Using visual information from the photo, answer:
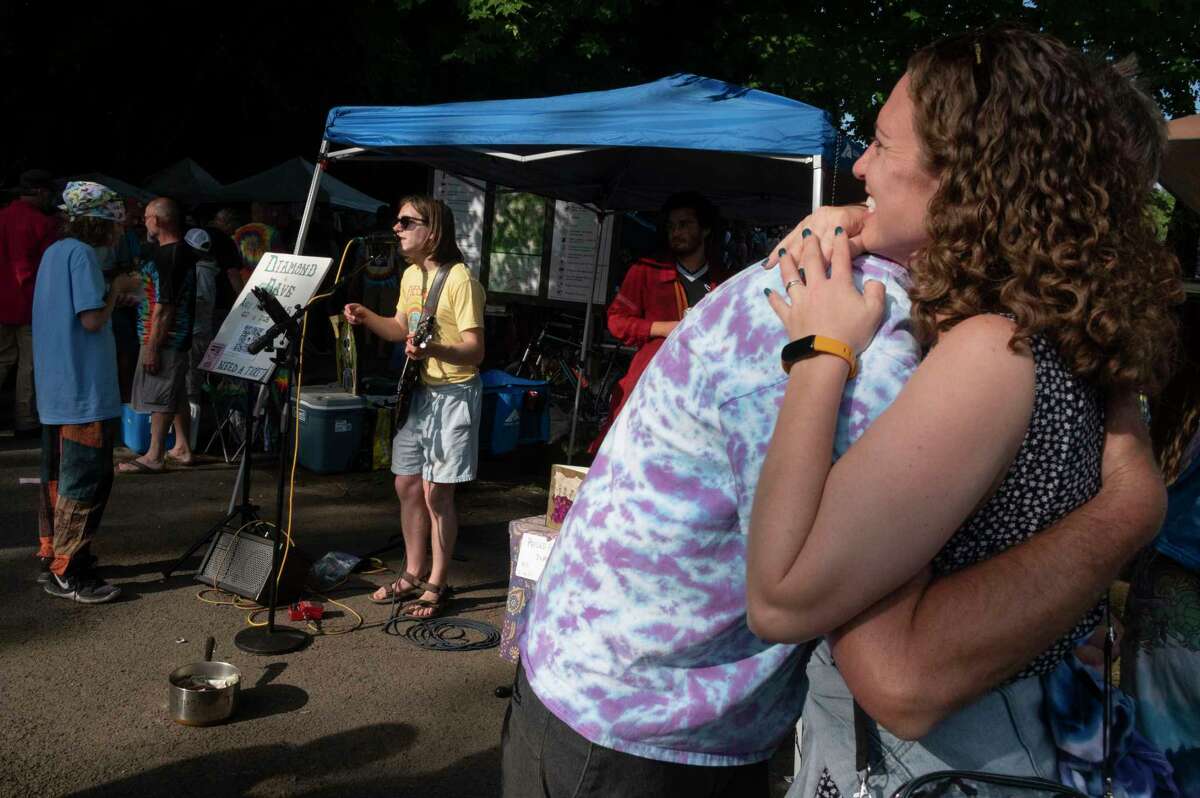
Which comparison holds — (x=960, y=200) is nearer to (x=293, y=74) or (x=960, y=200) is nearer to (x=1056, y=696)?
(x=1056, y=696)

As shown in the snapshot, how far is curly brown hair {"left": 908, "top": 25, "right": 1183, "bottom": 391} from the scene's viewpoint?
1117mm

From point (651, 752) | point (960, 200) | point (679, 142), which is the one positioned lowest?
point (651, 752)

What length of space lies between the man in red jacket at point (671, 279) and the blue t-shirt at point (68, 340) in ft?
8.74

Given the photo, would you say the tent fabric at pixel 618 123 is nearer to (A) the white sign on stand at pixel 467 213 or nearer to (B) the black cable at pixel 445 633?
(B) the black cable at pixel 445 633

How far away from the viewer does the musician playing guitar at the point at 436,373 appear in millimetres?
5043

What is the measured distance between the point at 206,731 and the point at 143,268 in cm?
430

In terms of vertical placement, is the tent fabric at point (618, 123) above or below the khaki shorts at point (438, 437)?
above

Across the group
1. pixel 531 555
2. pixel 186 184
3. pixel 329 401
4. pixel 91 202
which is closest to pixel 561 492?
pixel 531 555

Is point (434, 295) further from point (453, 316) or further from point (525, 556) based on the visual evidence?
point (525, 556)

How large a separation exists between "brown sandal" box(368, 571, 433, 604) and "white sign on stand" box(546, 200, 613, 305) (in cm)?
491

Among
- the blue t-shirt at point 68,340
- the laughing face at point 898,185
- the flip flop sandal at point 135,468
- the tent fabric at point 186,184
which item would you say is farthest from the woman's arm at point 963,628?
the tent fabric at point 186,184

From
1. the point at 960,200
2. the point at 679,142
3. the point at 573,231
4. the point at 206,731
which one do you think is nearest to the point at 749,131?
the point at 679,142

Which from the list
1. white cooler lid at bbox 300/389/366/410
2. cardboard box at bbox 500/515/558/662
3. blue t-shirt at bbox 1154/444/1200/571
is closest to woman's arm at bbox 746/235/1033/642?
blue t-shirt at bbox 1154/444/1200/571

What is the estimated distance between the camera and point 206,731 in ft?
12.6
